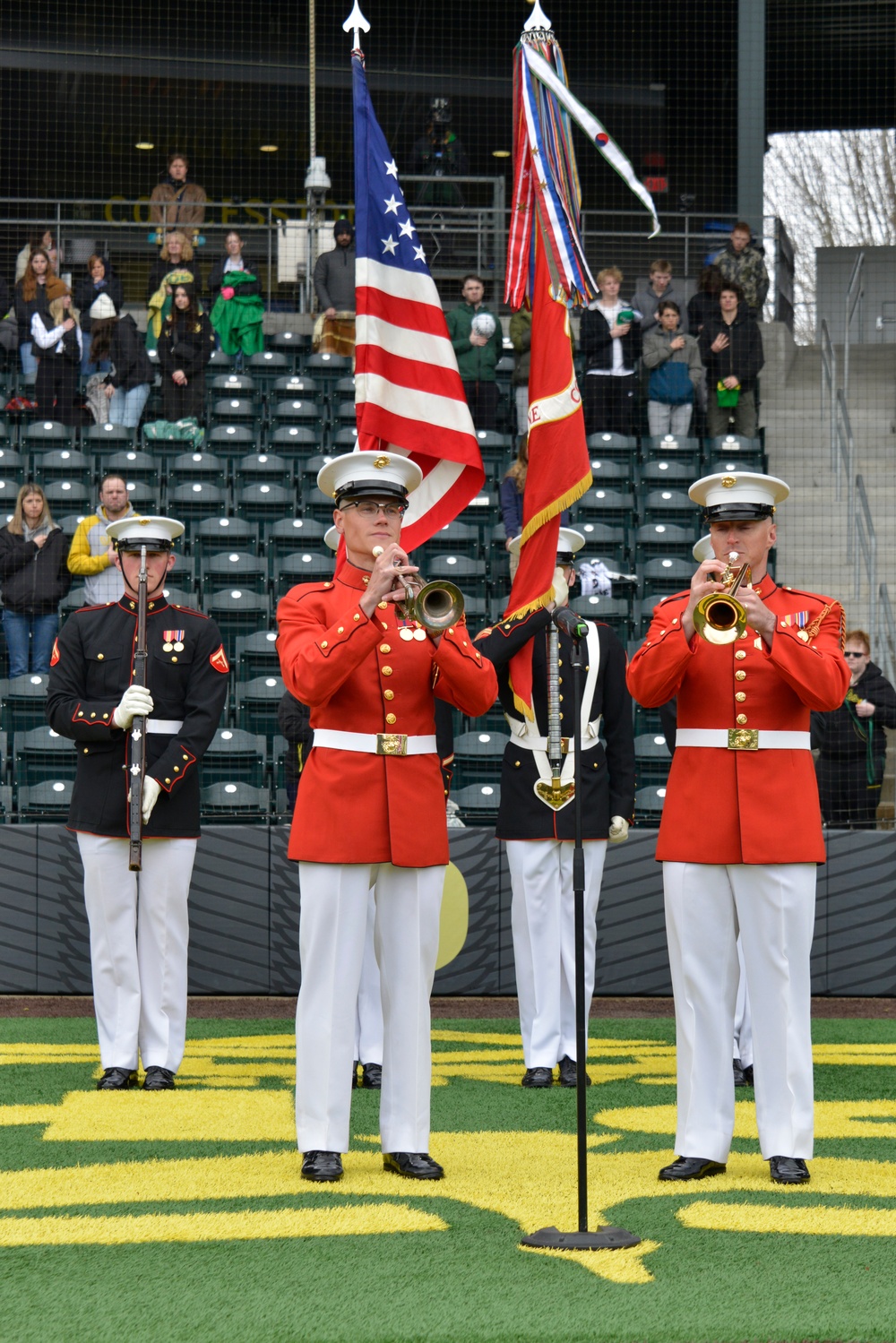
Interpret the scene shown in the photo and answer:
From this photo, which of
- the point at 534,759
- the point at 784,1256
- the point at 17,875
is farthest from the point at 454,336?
the point at 784,1256

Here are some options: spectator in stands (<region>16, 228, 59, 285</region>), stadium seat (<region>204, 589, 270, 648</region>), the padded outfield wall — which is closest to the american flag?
the padded outfield wall

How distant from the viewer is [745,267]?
14.2m

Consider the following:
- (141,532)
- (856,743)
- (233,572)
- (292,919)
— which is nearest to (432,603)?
(141,532)

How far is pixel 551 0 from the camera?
61.5 feet

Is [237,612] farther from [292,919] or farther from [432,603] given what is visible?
[432,603]

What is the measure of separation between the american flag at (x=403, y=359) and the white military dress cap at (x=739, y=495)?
1.18 m

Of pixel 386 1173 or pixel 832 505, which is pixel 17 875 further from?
pixel 832 505

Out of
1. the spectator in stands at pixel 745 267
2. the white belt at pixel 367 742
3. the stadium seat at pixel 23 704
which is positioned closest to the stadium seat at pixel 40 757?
the stadium seat at pixel 23 704

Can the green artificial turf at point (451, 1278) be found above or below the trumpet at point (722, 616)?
below

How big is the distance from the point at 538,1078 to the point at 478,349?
815 centimetres

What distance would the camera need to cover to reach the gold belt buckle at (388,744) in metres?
4.97

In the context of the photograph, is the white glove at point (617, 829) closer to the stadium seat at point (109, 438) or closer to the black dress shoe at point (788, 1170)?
the black dress shoe at point (788, 1170)

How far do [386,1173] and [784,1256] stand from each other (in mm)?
1288

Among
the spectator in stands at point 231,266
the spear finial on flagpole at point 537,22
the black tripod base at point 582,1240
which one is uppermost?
the spectator in stands at point 231,266
